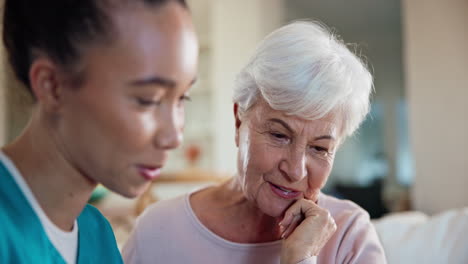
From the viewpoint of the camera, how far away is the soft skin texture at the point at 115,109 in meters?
0.56

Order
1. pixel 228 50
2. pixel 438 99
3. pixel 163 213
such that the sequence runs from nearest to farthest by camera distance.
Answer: pixel 163 213, pixel 438 99, pixel 228 50

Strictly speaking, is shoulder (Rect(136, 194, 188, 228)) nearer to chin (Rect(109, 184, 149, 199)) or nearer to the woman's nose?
Answer: the woman's nose

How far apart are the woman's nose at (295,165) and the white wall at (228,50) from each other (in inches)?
138

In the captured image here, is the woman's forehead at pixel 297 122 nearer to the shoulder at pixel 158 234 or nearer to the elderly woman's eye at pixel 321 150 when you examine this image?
the elderly woman's eye at pixel 321 150

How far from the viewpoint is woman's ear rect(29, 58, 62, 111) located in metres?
0.57

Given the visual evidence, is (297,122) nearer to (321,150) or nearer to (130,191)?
(321,150)

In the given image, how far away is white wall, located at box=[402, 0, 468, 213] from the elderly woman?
2484 millimetres

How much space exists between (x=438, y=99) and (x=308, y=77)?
9.03 ft

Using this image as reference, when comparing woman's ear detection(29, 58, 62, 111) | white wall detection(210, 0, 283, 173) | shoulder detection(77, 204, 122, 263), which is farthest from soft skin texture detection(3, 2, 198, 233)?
white wall detection(210, 0, 283, 173)

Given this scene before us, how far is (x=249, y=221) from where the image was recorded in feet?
4.01

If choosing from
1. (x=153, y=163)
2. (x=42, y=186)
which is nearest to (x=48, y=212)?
(x=42, y=186)

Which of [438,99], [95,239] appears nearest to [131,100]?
[95,239]

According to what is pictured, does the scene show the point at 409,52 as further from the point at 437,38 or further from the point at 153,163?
the point at 153,163

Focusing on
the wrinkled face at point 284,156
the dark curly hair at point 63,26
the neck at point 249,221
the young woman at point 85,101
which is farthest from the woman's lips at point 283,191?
the dark curly hair at point 63,26
